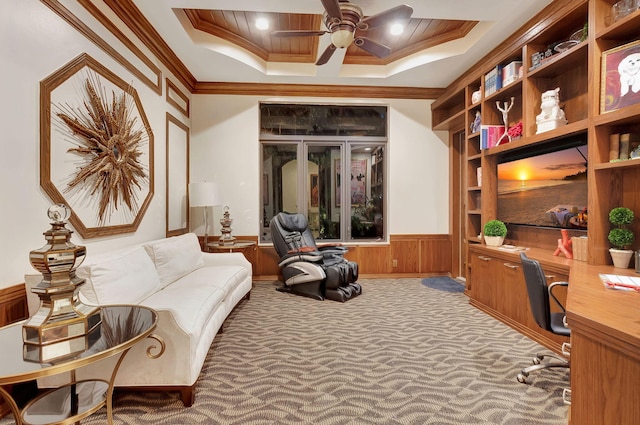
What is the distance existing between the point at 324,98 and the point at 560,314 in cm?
413

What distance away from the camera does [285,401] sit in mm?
1894

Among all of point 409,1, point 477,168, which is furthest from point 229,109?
point 477,168

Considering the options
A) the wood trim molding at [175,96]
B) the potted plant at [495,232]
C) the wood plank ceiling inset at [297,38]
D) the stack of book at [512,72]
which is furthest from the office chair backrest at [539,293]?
the wood trim molding at [175,96]

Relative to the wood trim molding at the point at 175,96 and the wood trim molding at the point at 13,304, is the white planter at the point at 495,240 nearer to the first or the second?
the wood trim molding at the point at 13,304

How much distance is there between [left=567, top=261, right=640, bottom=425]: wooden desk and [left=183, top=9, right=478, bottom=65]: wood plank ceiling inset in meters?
3.46

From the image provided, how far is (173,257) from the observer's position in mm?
2986

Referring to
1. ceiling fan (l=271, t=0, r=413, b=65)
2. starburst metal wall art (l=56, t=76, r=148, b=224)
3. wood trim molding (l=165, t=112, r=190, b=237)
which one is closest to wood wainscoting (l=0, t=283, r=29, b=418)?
starburst metal wall art (l=56, t=76, r=148, b=224)

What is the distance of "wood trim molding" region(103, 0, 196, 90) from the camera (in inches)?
110

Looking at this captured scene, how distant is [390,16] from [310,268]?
2763 mm

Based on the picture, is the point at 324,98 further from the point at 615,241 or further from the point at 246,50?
the point at 615,241

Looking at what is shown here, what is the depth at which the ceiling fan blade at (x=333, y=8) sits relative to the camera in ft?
7.97

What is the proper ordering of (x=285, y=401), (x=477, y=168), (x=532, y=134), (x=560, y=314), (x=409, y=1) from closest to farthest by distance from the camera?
(x=285, y=401)
(x=560, y=314)
(x=409, y=1)
(x=532, y=134)
(x=477, y=168)

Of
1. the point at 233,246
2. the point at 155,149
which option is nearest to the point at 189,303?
the point at 233,246

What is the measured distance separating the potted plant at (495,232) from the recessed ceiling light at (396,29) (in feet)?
8.15
